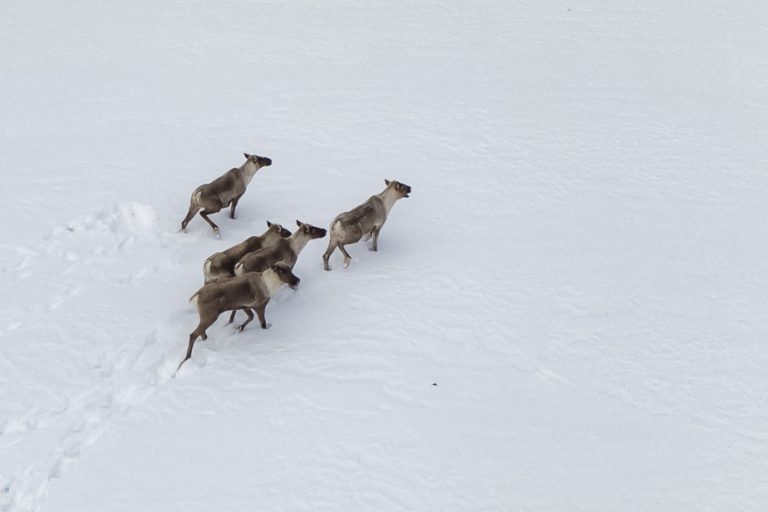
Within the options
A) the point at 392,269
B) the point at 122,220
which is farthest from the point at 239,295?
the point at 122,220

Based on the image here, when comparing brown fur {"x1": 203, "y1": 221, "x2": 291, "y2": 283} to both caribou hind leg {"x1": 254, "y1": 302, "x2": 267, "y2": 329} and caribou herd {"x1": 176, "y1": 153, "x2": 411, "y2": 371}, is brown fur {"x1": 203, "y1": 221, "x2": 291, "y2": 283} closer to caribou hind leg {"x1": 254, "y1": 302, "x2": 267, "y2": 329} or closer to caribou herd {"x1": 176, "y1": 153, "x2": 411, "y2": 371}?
caribou herd {"x1": 176, "y1": 153, "x2": 411, "y2": 371}

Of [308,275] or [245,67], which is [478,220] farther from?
[245,67]

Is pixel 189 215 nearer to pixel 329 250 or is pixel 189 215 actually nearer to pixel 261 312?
pixel 329 250

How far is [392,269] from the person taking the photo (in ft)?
34.6

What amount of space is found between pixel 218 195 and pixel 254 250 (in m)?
1.24

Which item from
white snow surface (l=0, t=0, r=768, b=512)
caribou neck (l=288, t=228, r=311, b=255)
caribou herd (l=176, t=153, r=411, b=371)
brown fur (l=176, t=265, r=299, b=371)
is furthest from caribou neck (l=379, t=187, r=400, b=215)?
brown fur (l=176, t=265, r=299, b=371)

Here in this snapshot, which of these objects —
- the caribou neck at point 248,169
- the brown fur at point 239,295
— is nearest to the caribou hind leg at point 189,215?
the caribou neck at point 248,169

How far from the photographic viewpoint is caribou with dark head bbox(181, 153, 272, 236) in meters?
10.6

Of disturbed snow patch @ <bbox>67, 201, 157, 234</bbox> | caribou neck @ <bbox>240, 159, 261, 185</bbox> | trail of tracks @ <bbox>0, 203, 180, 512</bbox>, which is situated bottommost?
trail of tracks @ <bbox>0, 203, 180, 512</bbox>

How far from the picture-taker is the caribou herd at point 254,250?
8.83 metres

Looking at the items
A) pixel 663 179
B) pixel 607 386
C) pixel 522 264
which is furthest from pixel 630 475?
pixel 663 179

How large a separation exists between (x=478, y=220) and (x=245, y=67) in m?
6.97

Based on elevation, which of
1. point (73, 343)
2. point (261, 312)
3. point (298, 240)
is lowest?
point (73, 343)

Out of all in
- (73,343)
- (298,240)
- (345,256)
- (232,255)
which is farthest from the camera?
(345,256)
